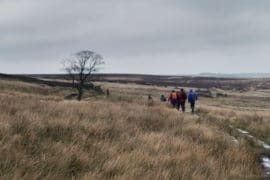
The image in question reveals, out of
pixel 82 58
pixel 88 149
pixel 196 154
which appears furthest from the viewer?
pixel 82 58

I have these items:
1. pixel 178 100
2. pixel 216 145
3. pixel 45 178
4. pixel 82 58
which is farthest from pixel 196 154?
pixel 82 58

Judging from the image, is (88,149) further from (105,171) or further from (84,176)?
(84,176)

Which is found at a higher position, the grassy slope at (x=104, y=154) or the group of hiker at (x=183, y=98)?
the grassy slope at (x=104, y=154)

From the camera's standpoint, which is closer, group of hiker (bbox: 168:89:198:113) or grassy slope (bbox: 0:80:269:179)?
grassy slope (bbox: 0:80:269:179)

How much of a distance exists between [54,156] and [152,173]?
54.0 inches

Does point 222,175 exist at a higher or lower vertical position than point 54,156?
lower

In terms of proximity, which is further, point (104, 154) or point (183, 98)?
point (183, 98)

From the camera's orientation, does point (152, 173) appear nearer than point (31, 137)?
Yes

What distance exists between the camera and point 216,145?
25.3ft

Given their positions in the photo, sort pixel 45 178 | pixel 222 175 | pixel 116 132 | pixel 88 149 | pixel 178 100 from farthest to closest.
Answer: pixel 178 100 → pixel 116 132 → pixel 88 149 → pixel 222 175 → pixel 45 178

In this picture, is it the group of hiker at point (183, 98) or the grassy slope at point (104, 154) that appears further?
the group of hiker at point (183, 98)

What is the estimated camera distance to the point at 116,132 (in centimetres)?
749

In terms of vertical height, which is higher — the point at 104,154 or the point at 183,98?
the point at 104,154

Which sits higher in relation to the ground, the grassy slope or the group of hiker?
the grassy slope
